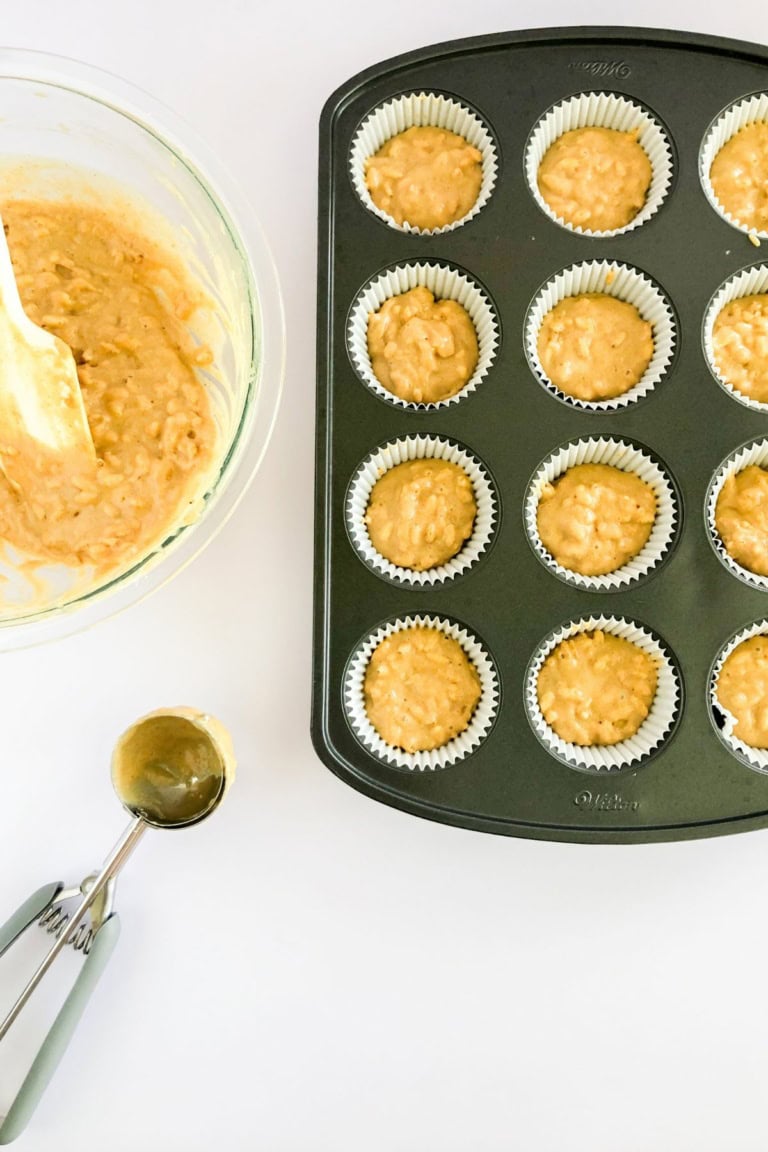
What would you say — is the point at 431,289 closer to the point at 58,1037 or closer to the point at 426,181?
the point at 426,181

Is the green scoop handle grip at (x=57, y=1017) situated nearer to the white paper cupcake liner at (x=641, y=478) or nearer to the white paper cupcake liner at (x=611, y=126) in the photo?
the white paper cupcake liner at (x=641, y=478)

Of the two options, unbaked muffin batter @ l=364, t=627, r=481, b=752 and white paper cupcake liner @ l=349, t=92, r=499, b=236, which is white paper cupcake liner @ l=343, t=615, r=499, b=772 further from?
white paper cupcake liner @ l=349, t=92, r=499, b=236

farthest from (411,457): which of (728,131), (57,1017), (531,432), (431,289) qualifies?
(57,1017)

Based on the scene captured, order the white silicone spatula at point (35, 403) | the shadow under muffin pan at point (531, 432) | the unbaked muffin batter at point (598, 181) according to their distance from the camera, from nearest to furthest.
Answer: the white silicone spatula at point (35, 403) → the shadow under muffin pan at point (531, 432) → the unbaked muffin batter at point (598, 181)

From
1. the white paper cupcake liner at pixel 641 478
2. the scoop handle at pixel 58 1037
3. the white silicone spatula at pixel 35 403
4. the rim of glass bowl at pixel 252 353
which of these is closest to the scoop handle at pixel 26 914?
the scoop handle at pixel 58 1037

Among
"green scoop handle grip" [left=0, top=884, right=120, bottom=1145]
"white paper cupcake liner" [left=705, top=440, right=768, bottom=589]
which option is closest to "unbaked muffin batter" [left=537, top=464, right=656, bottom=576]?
"white paper cupcake liner" [left=705, top=440, right=768, bottom=589]
